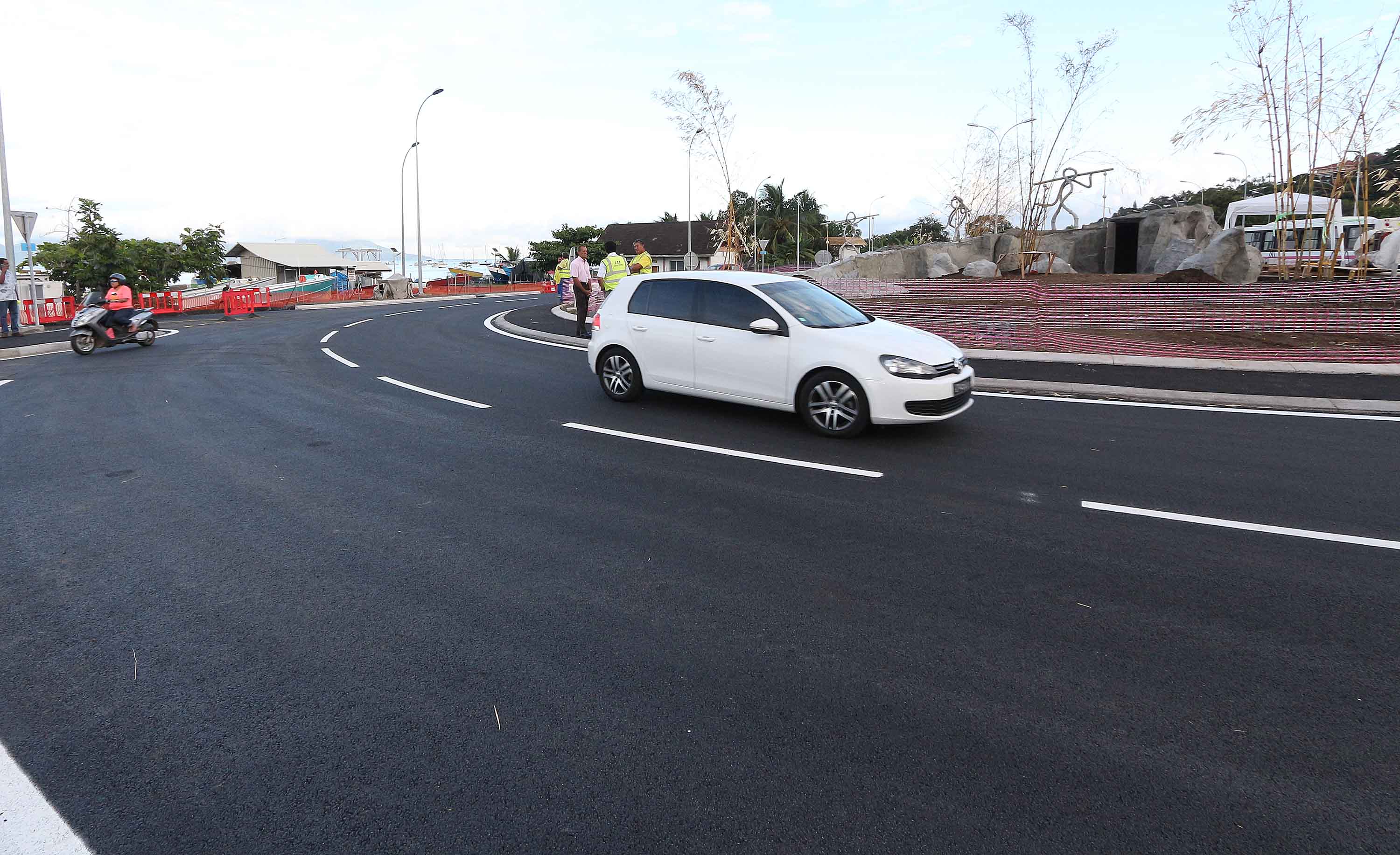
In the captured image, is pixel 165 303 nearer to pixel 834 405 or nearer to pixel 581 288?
pixel 581 288

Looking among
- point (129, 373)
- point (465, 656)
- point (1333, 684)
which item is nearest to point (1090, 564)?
point (1333, 684)

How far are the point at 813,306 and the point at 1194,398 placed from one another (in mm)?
4818

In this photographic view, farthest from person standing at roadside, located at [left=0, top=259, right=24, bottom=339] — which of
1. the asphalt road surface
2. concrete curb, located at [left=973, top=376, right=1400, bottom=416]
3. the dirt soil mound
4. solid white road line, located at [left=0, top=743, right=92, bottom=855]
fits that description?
the dirt soil mound

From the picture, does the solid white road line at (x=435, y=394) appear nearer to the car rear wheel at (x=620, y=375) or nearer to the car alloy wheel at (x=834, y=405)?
the car rear wheel at (x=620, y=375)

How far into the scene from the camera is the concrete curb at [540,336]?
51.6 feet

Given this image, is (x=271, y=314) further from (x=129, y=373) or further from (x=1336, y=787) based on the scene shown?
(x=1336, y=787)

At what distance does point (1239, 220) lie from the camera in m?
41.4

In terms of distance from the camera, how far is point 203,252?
57500 millimetres

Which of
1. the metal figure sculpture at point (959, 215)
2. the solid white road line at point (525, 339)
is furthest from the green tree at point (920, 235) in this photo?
the solid white road line at point (525, 339)

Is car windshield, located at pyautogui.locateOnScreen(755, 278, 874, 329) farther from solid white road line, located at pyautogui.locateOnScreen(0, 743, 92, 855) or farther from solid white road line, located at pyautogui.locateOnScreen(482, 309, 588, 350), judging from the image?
solid white road line, located at pyautogui.locateOnScreen(0, 743, 92, 855)

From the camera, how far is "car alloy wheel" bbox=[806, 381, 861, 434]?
24.8 ft

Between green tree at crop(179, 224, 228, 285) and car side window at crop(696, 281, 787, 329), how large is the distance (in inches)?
2334

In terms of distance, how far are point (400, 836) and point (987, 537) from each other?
3764mm

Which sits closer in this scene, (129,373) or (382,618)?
(382,618)
